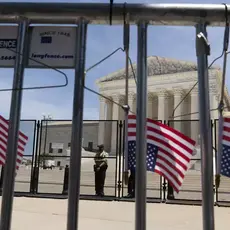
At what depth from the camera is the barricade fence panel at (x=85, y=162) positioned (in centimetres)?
1086

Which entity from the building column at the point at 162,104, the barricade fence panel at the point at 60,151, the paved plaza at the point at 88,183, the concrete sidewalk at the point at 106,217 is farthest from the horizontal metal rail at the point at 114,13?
the building column at the point at 162,104

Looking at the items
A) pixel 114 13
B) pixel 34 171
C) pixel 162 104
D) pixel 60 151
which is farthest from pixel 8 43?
pixel 162 104

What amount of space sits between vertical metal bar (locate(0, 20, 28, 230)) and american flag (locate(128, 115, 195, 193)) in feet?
3.53

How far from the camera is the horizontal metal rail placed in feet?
9.05

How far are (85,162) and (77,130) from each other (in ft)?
65.5

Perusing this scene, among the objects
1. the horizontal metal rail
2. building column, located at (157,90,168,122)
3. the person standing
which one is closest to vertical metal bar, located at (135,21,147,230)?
the horizontal metal rail

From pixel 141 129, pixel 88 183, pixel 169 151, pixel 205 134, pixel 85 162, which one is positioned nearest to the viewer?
pixel 205 134

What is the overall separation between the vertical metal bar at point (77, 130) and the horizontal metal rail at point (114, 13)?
120 millimetres

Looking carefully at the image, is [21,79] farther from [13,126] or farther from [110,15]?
[110,15]

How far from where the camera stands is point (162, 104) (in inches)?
1880

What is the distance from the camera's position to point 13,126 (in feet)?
9.29

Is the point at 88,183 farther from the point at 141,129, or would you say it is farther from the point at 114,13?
the point at 114,13

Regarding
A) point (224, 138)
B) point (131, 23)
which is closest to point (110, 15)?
point (131, 23)

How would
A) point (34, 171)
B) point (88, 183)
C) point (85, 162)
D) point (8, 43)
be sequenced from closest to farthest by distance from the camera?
point (8, 43) < point (34, 171) < point (88, 183) < point (85, 162)
